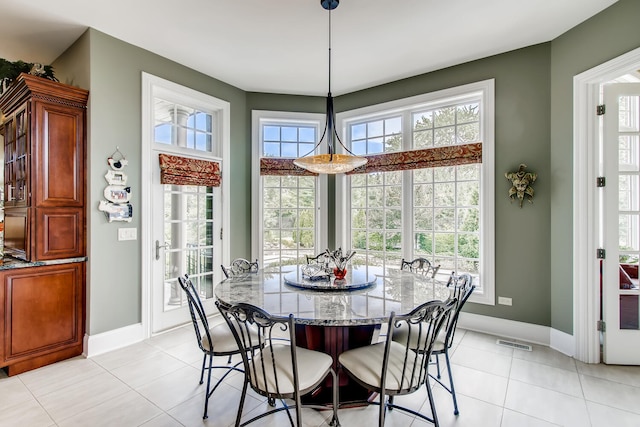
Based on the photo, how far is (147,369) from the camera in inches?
103

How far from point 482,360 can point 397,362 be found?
1.49m

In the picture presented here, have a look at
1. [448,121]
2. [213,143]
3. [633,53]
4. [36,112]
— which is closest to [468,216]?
[448,121]

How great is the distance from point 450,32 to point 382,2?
82 centimetres

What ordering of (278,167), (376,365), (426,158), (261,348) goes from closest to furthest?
(261,348), (376,365), (426,158), (278,167)

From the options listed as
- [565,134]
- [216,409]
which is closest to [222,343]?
[216,409]

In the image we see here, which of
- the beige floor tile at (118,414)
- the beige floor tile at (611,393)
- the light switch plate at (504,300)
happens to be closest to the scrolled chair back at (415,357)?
the beige floor tile at (611,393)

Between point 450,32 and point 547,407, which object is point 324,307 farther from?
point 450,32

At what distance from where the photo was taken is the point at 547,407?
6.82 feet

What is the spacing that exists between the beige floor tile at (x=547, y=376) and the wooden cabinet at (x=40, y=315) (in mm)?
3787

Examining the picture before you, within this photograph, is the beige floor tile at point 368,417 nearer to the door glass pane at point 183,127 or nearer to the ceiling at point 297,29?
the ceiling at point 297,29

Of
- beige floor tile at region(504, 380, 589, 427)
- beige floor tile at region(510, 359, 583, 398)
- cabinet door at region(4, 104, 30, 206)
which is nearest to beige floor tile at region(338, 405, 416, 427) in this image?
beige floor tile at region(504, 380, 589, 427)

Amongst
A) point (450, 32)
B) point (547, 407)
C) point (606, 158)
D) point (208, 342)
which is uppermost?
point (450, 32)

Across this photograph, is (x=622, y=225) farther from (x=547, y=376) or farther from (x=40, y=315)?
(x=40, y=315)

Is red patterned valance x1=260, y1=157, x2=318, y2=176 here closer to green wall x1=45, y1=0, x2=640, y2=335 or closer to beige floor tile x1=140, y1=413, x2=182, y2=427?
green wall x1=45, y1=0, x2=640, y2=335
